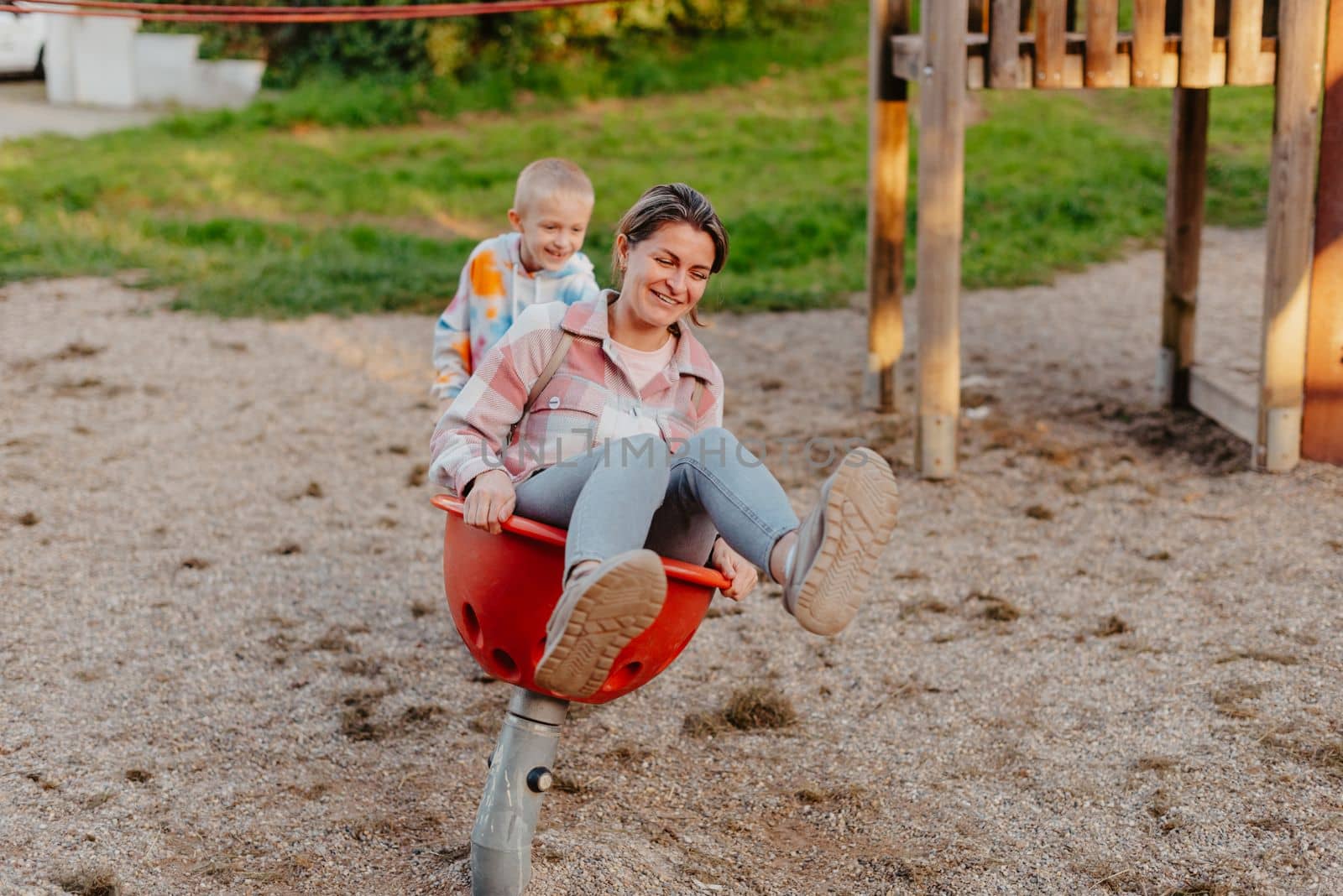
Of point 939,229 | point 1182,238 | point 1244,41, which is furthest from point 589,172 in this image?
point 1244,41

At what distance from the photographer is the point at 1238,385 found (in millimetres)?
5176

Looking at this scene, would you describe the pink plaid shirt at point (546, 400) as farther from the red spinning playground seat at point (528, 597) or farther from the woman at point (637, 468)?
the red spinning playground seat at point (528, 597)

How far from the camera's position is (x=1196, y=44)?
173 inches

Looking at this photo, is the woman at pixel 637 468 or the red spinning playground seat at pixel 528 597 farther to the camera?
the red spinning playground seat at pixel 528 597

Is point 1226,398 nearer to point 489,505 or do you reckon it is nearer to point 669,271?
point 669,271

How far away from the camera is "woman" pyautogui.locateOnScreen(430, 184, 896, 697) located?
6.51 feet

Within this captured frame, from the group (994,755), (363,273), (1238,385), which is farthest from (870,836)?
(363,273)

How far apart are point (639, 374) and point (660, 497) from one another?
13.7 inches

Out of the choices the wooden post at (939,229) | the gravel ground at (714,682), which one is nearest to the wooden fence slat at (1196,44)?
the wooden post at (939,229)

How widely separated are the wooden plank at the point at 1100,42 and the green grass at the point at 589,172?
124 inches

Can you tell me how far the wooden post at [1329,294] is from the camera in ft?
14.8

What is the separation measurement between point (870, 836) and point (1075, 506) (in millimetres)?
2214

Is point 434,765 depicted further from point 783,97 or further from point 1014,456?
point 783,97

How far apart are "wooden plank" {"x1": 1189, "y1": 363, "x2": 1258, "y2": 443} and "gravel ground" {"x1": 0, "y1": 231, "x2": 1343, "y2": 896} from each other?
126mm
